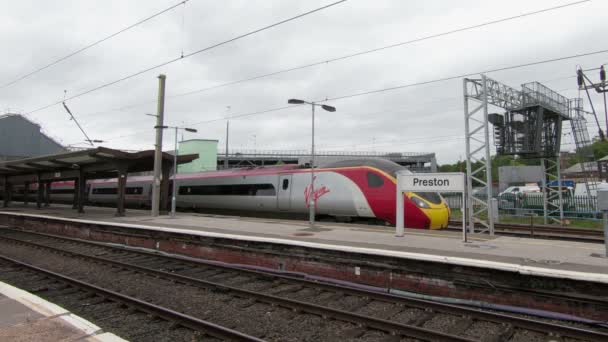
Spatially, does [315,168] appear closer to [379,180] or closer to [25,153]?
[379,180]

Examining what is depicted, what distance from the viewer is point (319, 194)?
52.1 feet

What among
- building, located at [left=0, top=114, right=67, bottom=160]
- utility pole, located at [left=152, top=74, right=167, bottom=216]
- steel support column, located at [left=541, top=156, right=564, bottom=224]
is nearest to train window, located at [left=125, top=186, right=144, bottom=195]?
utility pole, located at [left=152, top=74, right=167, bottom=216]

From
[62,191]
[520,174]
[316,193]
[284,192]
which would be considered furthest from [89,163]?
[520,174]

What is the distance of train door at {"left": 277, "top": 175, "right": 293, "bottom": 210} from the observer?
17.1 metres

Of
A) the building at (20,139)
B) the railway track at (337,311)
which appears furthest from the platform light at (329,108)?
the building at (20,139)

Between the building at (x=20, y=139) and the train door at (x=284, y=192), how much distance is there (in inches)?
1933

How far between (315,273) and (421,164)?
6904 centimetres

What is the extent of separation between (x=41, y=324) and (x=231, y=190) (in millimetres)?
15459

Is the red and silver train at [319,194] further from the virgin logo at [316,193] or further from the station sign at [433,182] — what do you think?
the station sign at [433,182]

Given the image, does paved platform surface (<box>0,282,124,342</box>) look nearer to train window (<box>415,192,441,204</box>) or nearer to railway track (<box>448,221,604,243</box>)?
train window (<box>415,192,441,204</box>)

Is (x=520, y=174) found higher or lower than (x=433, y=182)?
higher

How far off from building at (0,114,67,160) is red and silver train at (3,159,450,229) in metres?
A: 43.3

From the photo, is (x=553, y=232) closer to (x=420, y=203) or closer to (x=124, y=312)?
(x=420, y=203)

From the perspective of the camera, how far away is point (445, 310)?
6098 mm
